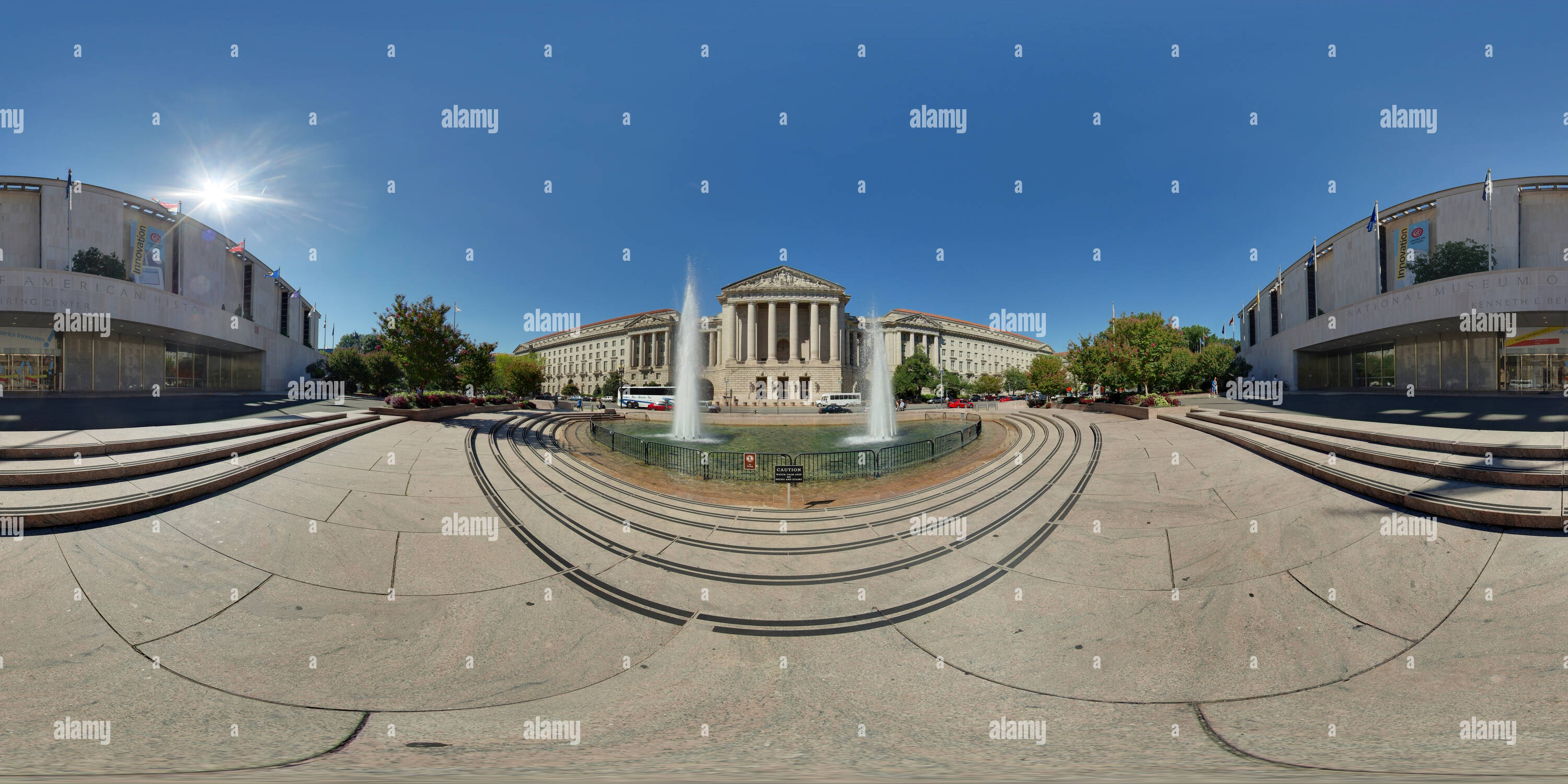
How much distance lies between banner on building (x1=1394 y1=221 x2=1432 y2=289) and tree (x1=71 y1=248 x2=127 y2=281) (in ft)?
216

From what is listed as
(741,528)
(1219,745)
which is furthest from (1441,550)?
(741,528)

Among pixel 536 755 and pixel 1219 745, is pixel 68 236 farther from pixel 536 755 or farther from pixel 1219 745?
pixel 1219 745

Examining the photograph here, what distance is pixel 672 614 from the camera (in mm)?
5238

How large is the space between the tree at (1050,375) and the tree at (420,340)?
3625cm

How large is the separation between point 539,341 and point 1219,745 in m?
113

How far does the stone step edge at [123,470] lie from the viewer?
6.92 m

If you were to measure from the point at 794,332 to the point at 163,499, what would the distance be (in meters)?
69.4

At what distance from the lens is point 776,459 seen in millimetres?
15703

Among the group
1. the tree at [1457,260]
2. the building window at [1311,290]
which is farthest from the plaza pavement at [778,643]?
the building window at [1311,290]

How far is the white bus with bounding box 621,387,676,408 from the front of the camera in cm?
4397

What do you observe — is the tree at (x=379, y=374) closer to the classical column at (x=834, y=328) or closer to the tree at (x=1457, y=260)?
the classical column at (x=834, y=328)

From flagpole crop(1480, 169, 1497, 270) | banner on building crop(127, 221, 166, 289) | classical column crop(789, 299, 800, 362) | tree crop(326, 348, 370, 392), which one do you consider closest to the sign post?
flagpole crop(1480, 169, 1497, 270)

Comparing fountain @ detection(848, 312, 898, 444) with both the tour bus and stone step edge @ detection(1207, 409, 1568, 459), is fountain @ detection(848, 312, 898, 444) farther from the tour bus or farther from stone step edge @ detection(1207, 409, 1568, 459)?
the tour bus

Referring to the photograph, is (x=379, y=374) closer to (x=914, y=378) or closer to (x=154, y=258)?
(x=154, y=258)
